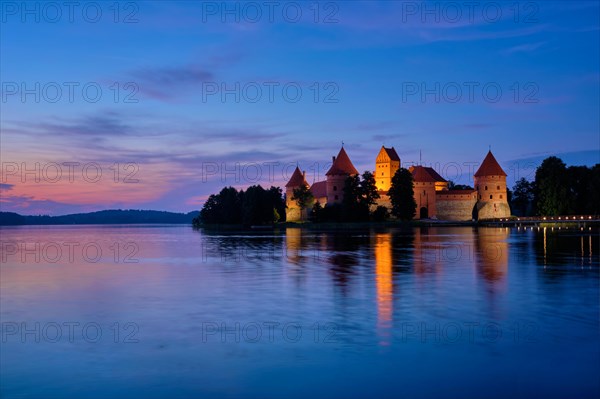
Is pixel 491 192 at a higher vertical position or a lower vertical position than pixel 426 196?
higher

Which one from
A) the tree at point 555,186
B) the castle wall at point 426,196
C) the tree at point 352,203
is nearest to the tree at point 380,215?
the tree at point 352,203

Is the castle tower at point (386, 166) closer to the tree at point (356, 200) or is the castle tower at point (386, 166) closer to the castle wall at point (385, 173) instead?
the castle wall at point (385, 173)

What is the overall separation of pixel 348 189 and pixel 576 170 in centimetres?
3508

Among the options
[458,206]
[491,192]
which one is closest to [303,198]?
[458,206]

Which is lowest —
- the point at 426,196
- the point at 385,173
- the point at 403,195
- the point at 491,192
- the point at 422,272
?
the point at 422,272

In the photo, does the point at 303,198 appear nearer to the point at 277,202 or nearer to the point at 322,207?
the point at 322,207

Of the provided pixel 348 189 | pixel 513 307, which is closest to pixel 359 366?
pixel 513 307

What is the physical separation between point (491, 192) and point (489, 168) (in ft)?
17.2

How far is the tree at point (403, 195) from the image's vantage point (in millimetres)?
98938

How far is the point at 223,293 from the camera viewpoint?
17438 mm

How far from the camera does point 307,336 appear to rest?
1107 centimetres

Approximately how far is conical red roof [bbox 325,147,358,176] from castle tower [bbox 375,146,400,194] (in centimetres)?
826

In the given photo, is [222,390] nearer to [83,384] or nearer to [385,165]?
[83,384]

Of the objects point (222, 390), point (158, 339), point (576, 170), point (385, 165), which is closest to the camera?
point (222, 390)
